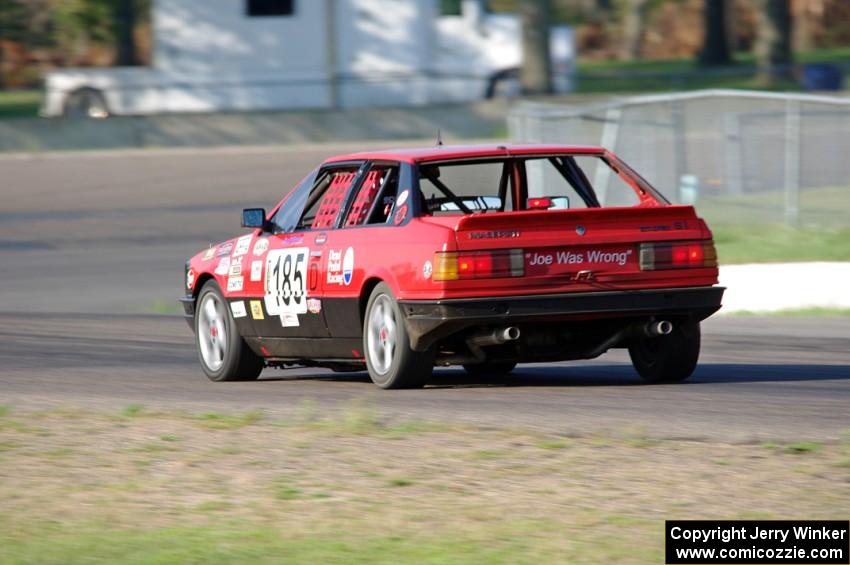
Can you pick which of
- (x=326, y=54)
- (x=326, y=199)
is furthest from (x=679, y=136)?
(x=326, y=54)

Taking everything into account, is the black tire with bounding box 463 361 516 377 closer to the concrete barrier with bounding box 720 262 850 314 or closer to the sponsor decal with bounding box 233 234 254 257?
the sponsor decal with bounding box 233 234 254 257

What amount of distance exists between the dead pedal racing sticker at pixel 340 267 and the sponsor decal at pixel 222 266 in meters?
1.44

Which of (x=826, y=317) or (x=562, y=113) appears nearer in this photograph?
(x=826, y=317)

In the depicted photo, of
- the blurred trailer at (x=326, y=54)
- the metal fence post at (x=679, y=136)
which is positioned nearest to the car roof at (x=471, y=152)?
the metal fence post at (x=679, y=136)

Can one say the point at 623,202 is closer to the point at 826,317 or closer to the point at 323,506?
the point at 826,317

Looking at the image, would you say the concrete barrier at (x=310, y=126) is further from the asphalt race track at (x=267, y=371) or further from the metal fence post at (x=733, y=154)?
the metal fence post at (x=733, y=154)

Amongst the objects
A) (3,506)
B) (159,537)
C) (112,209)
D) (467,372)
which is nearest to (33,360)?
(467,372)

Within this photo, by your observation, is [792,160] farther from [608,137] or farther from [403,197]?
[403,197]

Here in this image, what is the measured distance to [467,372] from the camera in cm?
1137

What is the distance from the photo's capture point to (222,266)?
1132cm

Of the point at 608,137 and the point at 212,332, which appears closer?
the point at 212,332

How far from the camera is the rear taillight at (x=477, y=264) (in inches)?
350

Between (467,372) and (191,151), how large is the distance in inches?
941

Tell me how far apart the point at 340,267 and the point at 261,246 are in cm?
122
